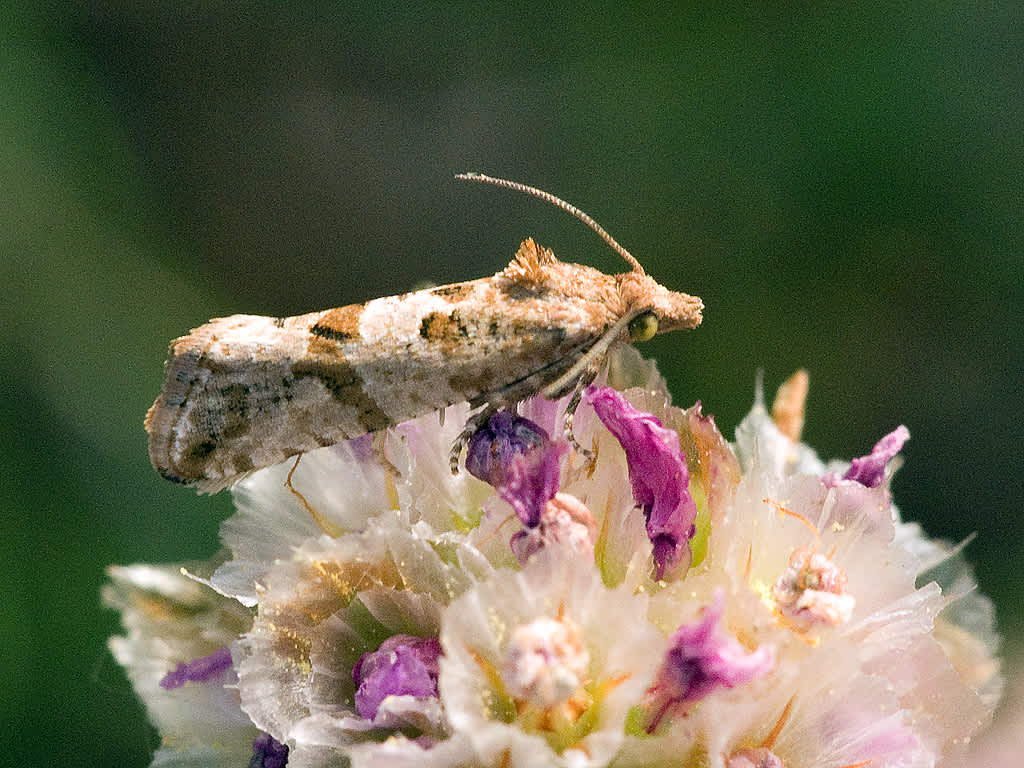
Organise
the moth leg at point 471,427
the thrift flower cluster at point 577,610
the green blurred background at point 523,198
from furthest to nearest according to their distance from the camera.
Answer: the green blurred background at point 523,198 → the moth leg at point 471,427 → the thrift flower cluster at point 577,610

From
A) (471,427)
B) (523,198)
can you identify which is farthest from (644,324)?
(523,198)

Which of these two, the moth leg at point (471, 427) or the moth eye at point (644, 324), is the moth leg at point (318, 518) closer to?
the moth leg at point (471, 427)

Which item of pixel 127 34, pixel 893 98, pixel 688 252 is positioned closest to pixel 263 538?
pixel 688 252

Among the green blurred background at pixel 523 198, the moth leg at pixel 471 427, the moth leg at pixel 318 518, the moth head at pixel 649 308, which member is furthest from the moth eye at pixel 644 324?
the green blurred background at pixel 523 198

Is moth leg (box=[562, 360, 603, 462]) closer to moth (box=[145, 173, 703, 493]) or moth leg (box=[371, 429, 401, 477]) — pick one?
moth (box=[145, 173, 703, 493])

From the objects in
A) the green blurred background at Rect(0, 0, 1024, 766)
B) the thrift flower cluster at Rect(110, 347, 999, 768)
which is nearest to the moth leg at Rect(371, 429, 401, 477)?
the thrift flower cluster at Rect(110, 347, 999, 768)

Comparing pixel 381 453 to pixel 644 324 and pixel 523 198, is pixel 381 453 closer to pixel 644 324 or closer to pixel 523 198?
pixel 644 324
